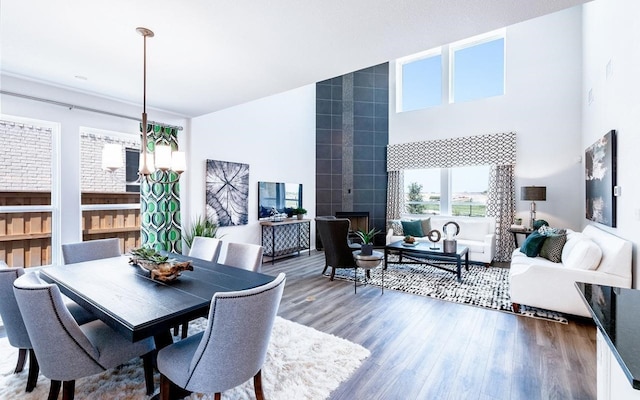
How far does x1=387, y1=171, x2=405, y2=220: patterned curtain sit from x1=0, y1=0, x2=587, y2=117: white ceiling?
4668mm

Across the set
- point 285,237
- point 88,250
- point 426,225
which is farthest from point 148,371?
point 426,225

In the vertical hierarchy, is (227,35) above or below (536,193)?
above

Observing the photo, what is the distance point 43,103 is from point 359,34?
11.8ft

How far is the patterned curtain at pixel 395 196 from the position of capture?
285 inches

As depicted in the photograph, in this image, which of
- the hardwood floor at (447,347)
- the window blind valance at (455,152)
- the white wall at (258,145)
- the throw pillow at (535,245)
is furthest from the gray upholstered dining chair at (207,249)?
the window blind valance at (455,152)

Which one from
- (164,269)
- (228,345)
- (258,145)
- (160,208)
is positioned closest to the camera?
(228,345)

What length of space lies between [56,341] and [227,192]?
12.5 feet

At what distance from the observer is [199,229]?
4.54 m

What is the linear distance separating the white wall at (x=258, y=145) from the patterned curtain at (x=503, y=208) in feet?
13.4

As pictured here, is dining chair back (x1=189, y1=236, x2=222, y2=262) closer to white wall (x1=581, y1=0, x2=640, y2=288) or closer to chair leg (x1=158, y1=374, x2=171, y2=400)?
chair leg (x1=158, y1=374, x2=171, y2=400)

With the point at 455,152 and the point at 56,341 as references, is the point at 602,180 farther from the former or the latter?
the point at 56,341

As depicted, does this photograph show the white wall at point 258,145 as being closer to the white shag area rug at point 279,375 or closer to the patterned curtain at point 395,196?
the patterned curtain at point 395,196

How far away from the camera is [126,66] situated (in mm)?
2812

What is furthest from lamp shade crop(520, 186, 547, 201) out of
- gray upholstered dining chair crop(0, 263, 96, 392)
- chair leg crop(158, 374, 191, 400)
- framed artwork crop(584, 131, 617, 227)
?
gray upholstered dining chair crop(0, 263, 96, 392)
